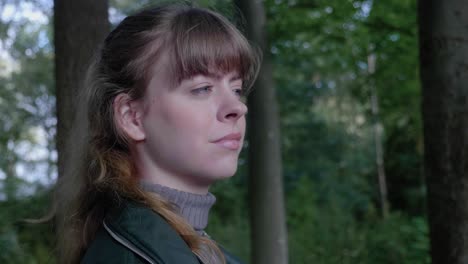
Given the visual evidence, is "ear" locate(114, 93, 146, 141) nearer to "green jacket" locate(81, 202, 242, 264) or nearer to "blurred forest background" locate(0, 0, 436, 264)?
"green jacket" locate(81, 202, 242, 264)

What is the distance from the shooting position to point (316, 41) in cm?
750

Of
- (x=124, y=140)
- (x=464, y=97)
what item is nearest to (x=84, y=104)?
(x=124, y=140)

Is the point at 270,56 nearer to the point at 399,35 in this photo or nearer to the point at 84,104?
the point at 399,35

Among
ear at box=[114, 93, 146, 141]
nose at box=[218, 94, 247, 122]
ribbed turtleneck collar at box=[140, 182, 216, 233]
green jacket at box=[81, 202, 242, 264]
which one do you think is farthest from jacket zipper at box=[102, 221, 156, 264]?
nose at box=[218, 94, 247, 122]

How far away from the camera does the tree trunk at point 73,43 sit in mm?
2910

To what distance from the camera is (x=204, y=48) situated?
1.72 meters

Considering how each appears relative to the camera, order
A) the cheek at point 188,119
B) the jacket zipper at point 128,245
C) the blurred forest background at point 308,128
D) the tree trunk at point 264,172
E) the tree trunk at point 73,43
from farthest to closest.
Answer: the blurred forest background at point 308,128 → the tree trunk at point 264,172 → the tree trunk at point 73,43 → the cheek at point 188,119 → the jacket zipper at point 128,245

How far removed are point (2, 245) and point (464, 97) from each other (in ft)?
11.1

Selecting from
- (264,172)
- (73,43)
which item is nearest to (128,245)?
(73,43)

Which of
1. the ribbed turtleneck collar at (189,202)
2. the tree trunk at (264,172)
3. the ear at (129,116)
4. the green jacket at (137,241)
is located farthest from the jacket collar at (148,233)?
the tree trunk at (264,172)

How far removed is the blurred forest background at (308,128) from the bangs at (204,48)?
26.4 inches

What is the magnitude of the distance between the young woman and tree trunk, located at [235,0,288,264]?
399cm

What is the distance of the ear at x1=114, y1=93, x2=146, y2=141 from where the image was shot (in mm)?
1766

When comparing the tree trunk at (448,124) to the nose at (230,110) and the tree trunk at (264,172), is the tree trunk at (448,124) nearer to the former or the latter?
the nose at (230,110)
